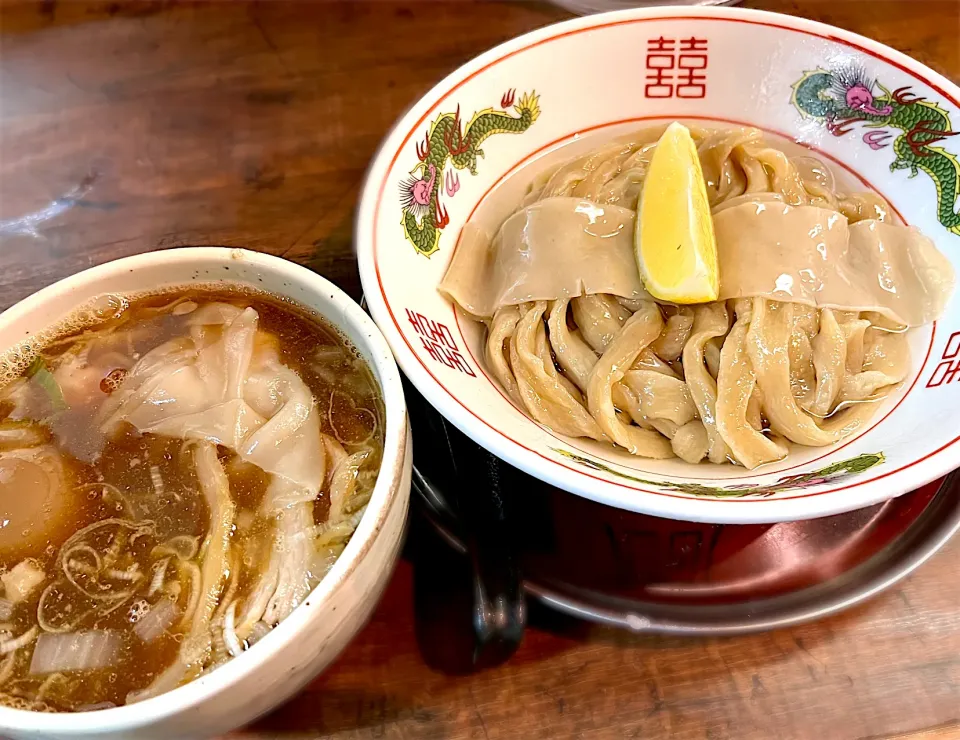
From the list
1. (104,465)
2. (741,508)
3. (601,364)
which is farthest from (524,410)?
(104,465)

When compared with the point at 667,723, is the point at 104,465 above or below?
above

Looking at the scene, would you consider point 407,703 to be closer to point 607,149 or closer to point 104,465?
point 104,465

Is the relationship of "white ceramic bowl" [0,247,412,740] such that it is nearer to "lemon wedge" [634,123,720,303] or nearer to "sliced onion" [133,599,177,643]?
"sliced onion" [133,599,177,643]

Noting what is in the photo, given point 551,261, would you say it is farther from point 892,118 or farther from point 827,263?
point 892,118

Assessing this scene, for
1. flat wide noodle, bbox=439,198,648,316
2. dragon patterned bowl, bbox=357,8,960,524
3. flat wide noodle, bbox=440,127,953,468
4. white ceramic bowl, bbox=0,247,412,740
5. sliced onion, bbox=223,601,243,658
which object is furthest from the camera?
flat wide noodle, bbox=439,198,648,316

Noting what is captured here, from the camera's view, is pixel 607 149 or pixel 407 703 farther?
pixel 607 149

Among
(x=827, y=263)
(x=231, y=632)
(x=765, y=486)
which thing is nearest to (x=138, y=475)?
(x=231, y=632)

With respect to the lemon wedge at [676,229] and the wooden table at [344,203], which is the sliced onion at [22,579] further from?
the lemon wedge at [676,229]

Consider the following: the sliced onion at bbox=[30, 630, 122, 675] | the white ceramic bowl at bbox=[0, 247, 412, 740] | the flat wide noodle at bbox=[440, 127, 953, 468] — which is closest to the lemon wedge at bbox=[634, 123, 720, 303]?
the flat wide noodle at bbox=[440, 127, 953, 468]
